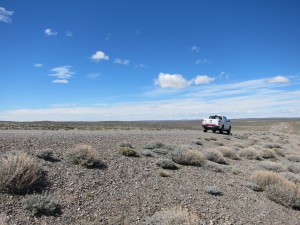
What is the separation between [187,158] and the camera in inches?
587

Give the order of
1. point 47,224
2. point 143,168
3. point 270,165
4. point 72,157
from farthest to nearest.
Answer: point 270,165 → point 143,168 → point 72,157 → point 47,224

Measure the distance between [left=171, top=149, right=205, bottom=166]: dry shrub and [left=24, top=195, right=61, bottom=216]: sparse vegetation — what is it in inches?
286

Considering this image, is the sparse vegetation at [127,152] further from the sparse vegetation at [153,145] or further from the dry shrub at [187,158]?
the sparse vegetation at [153,145]

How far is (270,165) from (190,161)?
564 centimetres

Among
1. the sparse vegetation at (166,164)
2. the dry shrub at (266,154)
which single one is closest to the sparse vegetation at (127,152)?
the sparse vegetation at (166,164)

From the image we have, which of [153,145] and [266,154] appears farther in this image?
[266,154]

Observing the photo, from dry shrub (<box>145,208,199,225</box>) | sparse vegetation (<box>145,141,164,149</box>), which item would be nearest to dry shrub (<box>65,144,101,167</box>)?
dry shrub (<box>145,208,199,225</box>)

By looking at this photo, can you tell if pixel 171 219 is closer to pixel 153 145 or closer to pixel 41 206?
pixel 41 206

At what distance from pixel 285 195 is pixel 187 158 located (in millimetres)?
4469

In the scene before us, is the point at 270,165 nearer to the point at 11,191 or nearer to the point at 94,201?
the point at 94,201

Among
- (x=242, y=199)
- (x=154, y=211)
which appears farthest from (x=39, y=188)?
(x=242, y=199)

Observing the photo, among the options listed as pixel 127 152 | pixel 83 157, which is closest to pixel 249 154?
pixel 127 152

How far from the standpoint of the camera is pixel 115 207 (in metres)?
9.37

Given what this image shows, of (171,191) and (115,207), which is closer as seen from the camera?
(115,207)
